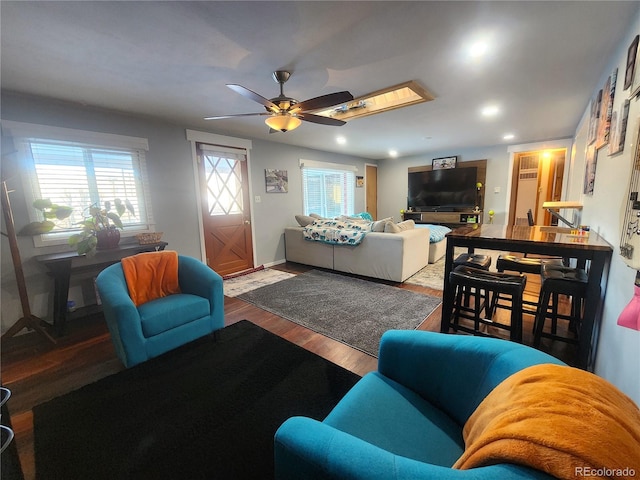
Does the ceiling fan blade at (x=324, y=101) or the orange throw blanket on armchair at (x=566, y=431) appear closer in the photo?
the orange throw blanket on armchair at (x=566, y=431)

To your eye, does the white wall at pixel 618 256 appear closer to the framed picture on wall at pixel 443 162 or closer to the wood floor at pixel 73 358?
the wood floor at pixel 73 358

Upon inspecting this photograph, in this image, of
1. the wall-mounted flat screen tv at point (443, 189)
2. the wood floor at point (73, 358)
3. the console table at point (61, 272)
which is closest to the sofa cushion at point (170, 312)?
the wood floor at point (73, 358)

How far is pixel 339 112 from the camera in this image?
11.2 ft

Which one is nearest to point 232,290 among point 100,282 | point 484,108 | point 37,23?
point 100,282

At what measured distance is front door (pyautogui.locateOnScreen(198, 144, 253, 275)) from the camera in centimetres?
398

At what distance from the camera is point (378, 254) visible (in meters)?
3.82

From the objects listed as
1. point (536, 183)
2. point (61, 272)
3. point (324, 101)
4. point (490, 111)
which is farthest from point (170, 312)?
point (536, 183)

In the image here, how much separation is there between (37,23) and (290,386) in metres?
2.65

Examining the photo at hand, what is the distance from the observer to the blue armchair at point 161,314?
178cm

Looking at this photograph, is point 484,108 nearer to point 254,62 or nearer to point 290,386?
point 254,62

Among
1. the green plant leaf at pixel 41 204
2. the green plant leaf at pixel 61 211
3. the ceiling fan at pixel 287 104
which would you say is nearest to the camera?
the ceiling fan at pixel 287 104

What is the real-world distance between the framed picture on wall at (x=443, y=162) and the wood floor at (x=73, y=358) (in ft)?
14.6

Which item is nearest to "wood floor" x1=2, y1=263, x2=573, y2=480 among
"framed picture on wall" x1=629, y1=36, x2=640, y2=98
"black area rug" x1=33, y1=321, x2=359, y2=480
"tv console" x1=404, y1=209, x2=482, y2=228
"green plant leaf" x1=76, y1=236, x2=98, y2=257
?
"black area rug" x1=33, y1=321, x2=359, y2=480

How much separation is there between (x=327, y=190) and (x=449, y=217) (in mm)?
2965
